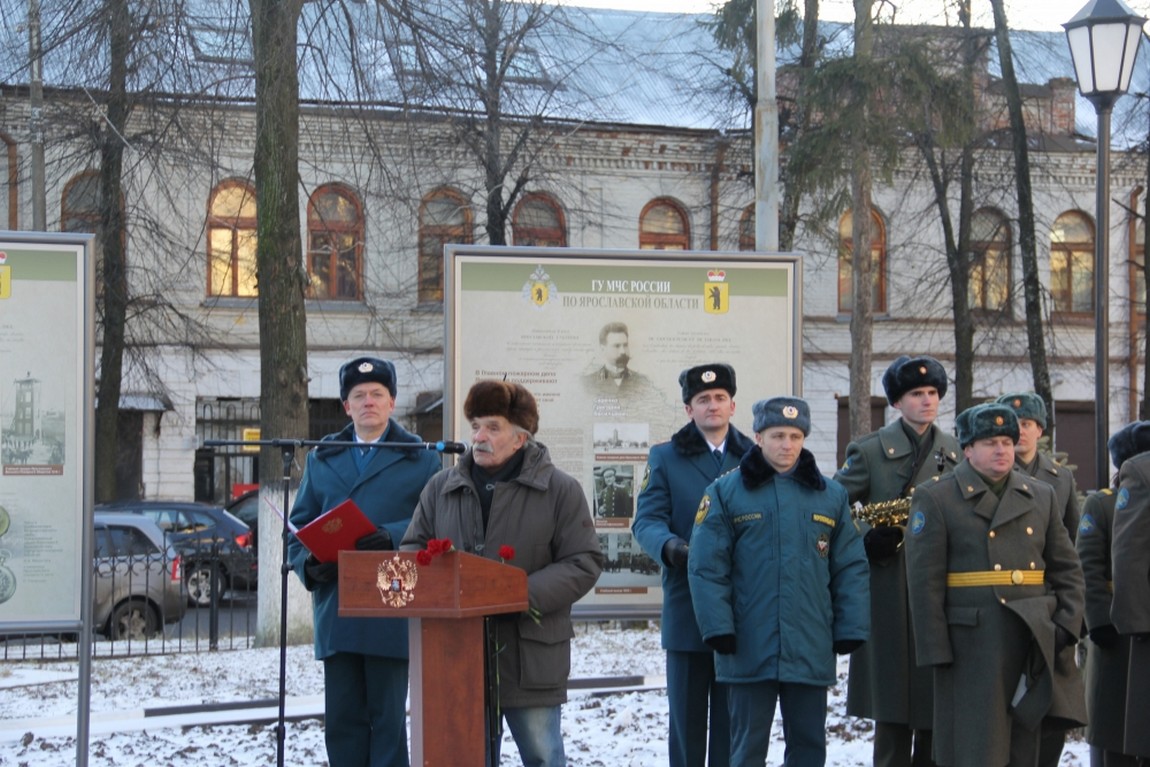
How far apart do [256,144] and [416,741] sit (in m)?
8.89

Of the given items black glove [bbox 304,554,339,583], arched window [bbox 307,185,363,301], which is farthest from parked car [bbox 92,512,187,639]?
arched window [bbox 307,185,363,301]

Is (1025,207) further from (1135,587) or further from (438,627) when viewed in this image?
(438,627)

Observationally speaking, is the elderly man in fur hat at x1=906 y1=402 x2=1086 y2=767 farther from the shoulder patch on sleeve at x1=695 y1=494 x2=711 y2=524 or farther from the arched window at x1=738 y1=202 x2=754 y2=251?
the arched window at x1=738 y1=202 x2=754 y2=251

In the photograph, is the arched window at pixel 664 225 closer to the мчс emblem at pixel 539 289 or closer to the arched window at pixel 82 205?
the arched window at pixel 82 205

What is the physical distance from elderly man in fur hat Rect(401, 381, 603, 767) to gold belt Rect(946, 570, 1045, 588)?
163cm

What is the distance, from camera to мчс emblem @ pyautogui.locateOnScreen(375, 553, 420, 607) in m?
5.25

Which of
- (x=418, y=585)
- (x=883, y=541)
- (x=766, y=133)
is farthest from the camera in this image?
(x=766, y=133)

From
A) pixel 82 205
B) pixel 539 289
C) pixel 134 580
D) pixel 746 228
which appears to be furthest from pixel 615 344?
pixel 746 228

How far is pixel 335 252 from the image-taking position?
1135 inches

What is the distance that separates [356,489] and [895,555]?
99.5 inches

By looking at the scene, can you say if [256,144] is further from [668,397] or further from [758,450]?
[758,450]

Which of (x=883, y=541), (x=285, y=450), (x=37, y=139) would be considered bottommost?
(x=883, y=541)

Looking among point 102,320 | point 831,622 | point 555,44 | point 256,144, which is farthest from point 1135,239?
point 831,622

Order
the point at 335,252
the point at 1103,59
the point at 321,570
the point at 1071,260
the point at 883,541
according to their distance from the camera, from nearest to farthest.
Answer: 1. the point at 321,570
2. the point at 883,541
3. the point at 1103,59
4. the point at 335,252
5. the point at 1071,260
